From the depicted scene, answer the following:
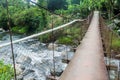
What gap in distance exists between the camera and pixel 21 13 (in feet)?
51.9

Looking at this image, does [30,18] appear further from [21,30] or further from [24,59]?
[24,59]

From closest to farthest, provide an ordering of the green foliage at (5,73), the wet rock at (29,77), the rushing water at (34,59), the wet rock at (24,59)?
the green foliage at (5,73) < the wet rock at (29,77) < the rushing water at (34,59) < the wet rock at (24,59)

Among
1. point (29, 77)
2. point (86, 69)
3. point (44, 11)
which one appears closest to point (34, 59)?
point (29, 77)

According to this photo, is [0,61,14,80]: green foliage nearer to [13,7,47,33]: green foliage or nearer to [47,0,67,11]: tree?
[13,7,47,33]: green foliage

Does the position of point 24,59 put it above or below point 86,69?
below

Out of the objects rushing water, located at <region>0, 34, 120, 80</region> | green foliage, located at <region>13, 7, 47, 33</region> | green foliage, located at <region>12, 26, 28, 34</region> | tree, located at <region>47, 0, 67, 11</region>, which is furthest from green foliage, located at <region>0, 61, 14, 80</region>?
tree, located at <region>47, 0, 67, 11</region>

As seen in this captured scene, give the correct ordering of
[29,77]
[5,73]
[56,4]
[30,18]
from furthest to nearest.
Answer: [56,4] < [30,18] < [29,77] < [5,73]

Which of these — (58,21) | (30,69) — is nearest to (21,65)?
(30,69)

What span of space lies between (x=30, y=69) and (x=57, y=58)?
4.04 feet

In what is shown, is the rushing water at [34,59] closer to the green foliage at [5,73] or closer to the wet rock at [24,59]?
the wet rock at [24,59]

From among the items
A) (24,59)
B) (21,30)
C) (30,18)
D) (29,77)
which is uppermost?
(30,18)

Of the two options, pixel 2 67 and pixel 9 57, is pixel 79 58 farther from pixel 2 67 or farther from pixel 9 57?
pixel 9 57

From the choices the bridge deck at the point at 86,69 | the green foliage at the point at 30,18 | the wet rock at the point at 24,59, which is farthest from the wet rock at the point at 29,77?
the green foliage at the point at 30,18

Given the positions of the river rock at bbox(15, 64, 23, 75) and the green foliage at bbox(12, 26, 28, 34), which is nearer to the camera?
the river rock at bbox(15, 64, 23, 75)
